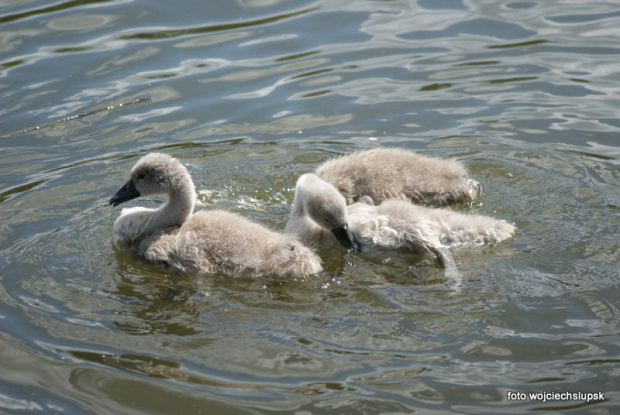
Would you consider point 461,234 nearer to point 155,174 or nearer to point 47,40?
point 155,174

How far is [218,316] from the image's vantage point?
19.1 feet

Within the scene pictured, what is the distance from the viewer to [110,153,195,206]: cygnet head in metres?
6.66

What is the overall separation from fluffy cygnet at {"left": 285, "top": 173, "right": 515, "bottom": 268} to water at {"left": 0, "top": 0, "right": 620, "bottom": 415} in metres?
0.13

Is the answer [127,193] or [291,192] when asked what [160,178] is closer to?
[127,193]

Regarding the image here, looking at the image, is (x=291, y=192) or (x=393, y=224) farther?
(x=291, y=192)

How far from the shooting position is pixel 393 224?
21.5 feet

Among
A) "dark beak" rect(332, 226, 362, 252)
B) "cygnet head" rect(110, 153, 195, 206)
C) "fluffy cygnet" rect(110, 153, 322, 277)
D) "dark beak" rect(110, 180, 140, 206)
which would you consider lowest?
"dark beak" rect(332, 226, 362, 252)

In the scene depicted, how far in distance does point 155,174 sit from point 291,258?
1.31 m

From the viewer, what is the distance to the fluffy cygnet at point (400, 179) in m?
7.28

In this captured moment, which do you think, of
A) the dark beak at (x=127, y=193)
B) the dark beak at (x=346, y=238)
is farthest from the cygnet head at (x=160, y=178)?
the dark beak at (x=346, y=238)

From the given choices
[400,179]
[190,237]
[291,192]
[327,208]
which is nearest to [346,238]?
[327,208]

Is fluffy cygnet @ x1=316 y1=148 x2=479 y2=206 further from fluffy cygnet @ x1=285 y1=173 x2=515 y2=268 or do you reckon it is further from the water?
fluffy cygnet @ x1=285 y1=173 x2=515 y2=268

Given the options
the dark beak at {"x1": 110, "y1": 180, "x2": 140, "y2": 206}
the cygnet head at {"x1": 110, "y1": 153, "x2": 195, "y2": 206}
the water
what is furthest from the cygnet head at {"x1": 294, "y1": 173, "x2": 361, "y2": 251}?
the dark beak at {"x1": 110, "y1": 180, "x2": 140, "y2": 206}

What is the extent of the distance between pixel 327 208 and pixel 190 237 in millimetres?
1017
